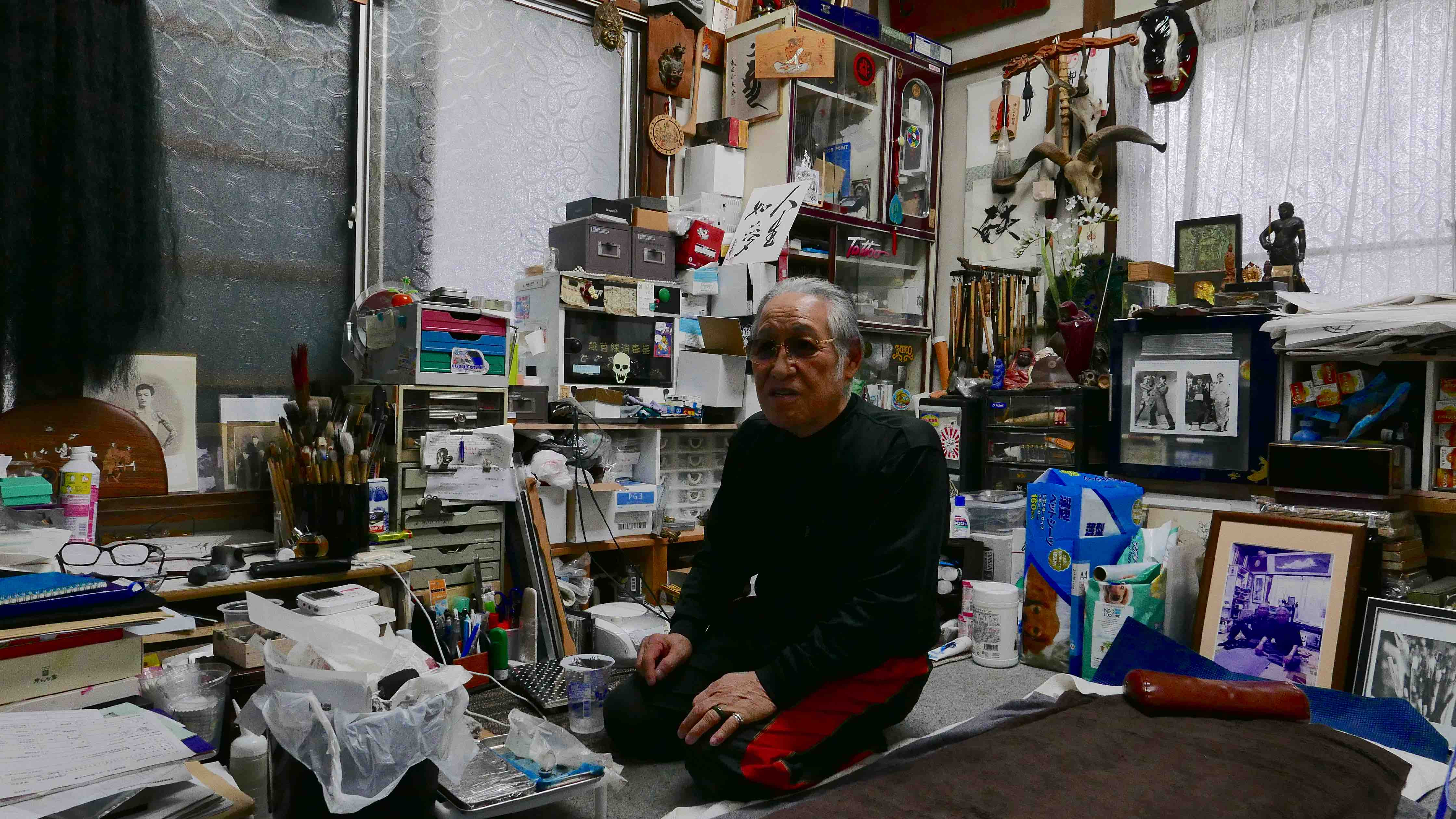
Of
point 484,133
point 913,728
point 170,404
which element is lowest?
point 913,728

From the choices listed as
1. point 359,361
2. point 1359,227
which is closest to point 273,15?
point 359,361

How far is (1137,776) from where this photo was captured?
1680mm

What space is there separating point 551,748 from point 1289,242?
10.2 ft

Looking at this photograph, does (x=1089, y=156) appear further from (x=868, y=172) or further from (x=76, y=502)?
(x=76, y=502)

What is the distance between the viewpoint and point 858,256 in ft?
14.4

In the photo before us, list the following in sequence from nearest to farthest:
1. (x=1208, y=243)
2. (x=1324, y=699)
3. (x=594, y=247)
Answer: (x=1324, y=699) < (x=594, y=247) < (x=1208, y=243)

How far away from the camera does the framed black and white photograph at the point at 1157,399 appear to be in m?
3.32

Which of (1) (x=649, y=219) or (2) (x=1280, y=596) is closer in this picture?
(2) (x=1280, y=596)

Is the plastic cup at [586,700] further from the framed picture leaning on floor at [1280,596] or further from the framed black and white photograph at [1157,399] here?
the framed black and white photograph at [1157,399]

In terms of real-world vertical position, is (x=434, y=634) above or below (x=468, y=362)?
below

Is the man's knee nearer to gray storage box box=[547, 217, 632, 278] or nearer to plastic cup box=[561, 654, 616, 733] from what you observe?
plastic cup box=[561, 654, 616, 733]

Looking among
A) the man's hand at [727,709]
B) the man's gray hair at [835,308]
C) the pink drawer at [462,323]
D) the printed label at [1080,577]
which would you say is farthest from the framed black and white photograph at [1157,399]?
the pink drawer at [462,323]

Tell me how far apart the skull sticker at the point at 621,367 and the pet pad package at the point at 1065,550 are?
1.53 meters

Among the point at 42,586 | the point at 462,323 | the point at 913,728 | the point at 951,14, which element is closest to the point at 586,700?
the point at 913,728
